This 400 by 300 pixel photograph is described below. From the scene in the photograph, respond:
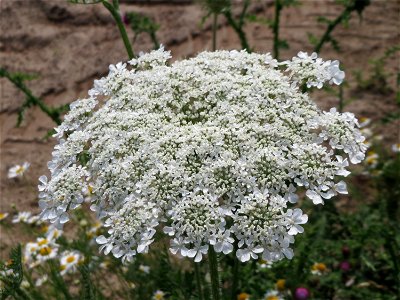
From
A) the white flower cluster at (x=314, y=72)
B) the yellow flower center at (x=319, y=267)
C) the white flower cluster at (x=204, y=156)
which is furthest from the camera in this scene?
the yellow flower center at (x=319, y=267)

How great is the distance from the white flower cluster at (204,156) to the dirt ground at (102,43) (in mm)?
3761

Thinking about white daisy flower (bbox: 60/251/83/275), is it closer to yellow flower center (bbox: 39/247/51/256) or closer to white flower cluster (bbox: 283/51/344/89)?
yellow flower center (bbox: 39/247/51/256)

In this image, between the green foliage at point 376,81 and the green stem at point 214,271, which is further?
the green foliage at point 376,81

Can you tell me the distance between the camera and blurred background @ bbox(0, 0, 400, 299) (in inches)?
268

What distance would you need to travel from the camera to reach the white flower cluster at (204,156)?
2.59m

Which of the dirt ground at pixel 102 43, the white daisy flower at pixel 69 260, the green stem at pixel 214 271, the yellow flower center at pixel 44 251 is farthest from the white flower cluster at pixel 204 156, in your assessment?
the dirt ground at pixel 102 43

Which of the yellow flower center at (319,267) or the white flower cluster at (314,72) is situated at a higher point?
the white flower cluster at (314,72)

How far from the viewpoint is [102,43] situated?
7.94m

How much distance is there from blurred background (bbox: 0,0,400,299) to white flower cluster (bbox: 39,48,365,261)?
3.39 m

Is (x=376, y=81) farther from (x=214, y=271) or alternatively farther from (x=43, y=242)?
(x=214, y=271)

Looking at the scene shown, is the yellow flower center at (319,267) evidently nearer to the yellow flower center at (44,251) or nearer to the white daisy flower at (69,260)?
the white daisy flower at (69,260)

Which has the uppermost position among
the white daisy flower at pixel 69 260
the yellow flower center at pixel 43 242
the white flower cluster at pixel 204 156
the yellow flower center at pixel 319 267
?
the white flower cluster at pixel 204 156

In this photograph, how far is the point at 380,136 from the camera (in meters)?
6.37

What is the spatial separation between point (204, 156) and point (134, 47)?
5.30 m
